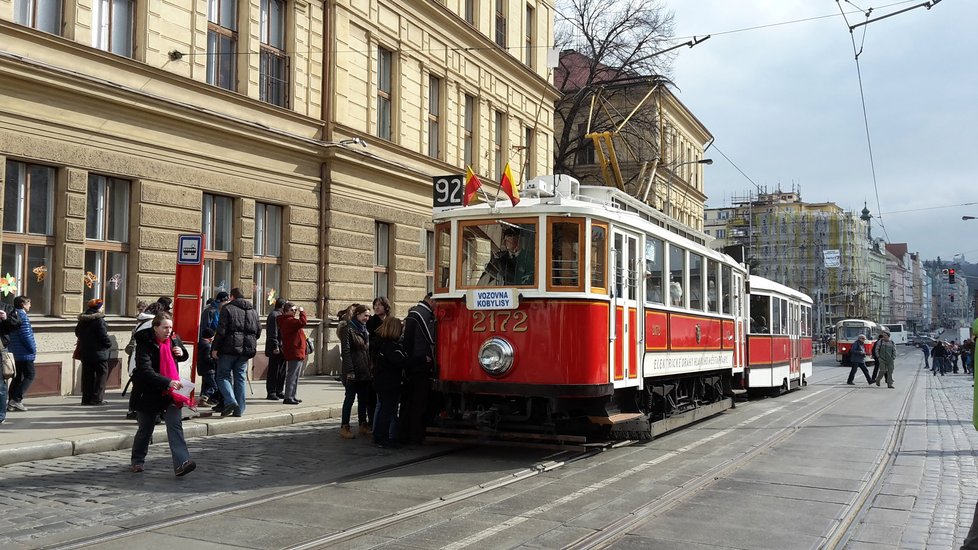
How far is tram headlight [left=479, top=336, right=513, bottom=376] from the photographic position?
938 cm

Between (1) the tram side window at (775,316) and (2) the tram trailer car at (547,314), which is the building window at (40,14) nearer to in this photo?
(2) the tram trailer car at (547,314)

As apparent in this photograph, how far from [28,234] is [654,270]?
9902mm

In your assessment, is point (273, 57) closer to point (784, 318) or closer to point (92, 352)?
point (92, 352)

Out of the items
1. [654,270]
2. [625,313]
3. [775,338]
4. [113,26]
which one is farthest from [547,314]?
[775,338]

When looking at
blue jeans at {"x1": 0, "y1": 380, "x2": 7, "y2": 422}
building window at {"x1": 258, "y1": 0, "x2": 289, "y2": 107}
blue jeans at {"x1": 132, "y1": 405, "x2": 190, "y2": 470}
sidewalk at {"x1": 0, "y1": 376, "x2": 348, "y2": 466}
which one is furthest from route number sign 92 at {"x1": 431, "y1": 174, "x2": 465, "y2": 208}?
blue jeans at {"x1": 132, "y1": 405, "x2": 190, "y2": 470}

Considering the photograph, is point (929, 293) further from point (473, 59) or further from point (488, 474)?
point (488, 474)

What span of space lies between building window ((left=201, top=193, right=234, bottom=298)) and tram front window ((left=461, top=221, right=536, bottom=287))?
8.90 meters

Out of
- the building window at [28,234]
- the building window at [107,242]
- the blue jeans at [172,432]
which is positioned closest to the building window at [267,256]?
the building window at [107,242]

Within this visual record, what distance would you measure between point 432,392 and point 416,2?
50.9 ft

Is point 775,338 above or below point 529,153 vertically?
below

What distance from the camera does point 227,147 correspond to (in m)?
17.5

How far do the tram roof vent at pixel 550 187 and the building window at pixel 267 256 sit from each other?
29.8ft

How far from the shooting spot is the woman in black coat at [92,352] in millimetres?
12883

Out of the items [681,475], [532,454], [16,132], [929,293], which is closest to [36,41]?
[16,132]
